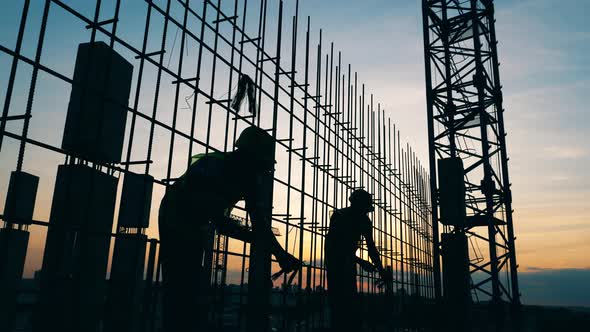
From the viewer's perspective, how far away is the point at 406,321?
12.6m

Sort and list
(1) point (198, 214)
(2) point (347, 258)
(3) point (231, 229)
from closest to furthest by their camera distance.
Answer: (1) point (198, 214)
(3) point (231, 229)
(2) point (347, 258)

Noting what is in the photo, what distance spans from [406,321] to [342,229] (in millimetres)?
7721

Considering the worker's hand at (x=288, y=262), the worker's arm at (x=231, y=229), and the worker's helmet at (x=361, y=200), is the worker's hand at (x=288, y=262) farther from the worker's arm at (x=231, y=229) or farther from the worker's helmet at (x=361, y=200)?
the worker's helmet at (x=361, y=200)

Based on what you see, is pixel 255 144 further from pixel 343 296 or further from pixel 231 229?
pixel 343 296

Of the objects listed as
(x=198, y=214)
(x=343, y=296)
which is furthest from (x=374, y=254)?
(x=198, y=214)

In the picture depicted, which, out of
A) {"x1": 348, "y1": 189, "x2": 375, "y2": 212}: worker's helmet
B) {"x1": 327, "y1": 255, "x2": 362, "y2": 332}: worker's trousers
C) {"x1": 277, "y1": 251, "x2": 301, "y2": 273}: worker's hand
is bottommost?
{"x1": 327, "y1": 255, "x2": 362, "y2": 332}: worker's trousers

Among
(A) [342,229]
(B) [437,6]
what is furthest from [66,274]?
(B) [437,6]

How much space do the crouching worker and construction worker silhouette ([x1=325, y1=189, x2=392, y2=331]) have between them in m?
2.26

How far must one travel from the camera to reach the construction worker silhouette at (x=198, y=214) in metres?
3.52

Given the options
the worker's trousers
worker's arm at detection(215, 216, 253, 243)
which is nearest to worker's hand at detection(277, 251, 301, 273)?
worker's arm at detection(215, 216, 253, 243)

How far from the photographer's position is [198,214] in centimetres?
363

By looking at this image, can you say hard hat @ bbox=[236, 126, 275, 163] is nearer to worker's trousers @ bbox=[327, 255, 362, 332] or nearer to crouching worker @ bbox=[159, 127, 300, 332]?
crouching worker @ bbox=[159, 127, 300, 332]

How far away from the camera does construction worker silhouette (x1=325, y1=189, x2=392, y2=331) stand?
5.91 m

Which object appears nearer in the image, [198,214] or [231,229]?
[198,214]
